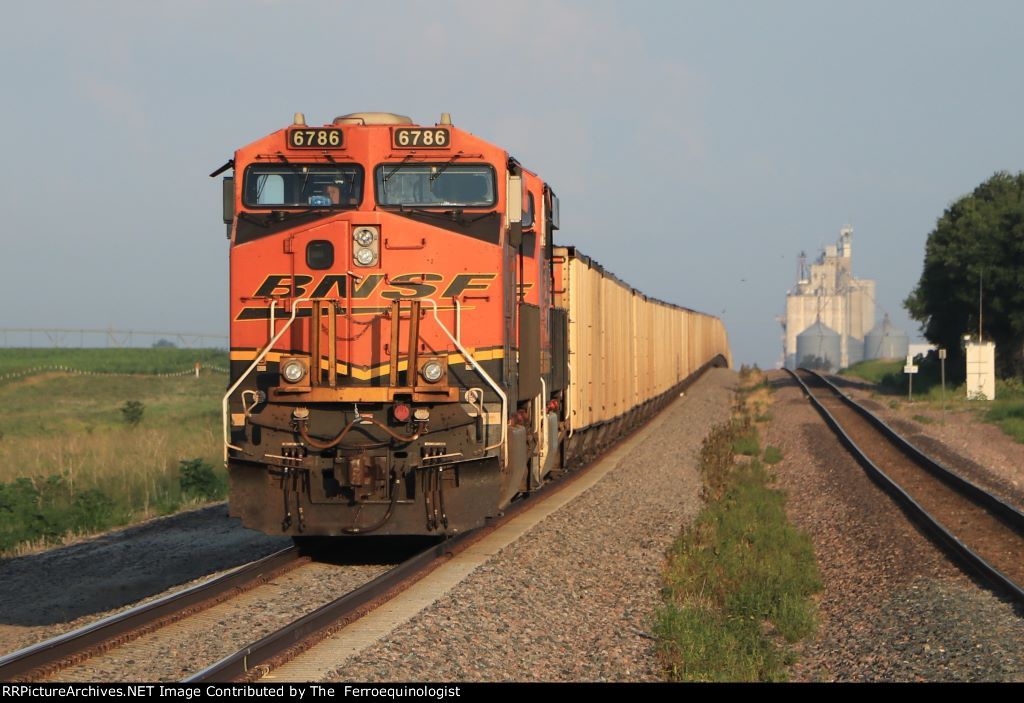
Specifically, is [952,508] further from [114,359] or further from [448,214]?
[114,359]

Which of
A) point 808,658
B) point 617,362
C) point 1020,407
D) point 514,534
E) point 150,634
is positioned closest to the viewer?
point 150,634

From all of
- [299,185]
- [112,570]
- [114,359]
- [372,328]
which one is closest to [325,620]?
[372,328]

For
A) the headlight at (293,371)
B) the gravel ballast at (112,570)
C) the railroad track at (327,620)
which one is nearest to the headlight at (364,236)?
the headlight at (293,371)

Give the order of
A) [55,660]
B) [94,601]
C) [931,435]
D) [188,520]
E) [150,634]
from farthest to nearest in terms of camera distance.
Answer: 1. [931,435]
2. [188,520]
3. [94,601]
4. [150,634]
5. [55,660]

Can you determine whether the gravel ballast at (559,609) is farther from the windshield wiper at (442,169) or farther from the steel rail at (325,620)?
the windshield wiper at (442,169)

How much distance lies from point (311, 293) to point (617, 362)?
1239 cm

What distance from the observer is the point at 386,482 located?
9914 millimetres

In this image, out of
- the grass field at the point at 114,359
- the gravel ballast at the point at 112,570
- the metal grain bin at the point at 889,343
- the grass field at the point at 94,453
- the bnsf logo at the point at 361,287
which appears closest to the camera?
the gravel ballast at the point at 112,570

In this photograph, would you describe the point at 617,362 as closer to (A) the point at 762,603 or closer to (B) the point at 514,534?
(B) the point at 514,534

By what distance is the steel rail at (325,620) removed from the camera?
6.76 meters

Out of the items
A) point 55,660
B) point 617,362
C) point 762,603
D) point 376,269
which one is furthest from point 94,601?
point 617,362

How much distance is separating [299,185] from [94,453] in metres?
14.6

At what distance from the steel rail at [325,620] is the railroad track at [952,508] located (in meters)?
5.21

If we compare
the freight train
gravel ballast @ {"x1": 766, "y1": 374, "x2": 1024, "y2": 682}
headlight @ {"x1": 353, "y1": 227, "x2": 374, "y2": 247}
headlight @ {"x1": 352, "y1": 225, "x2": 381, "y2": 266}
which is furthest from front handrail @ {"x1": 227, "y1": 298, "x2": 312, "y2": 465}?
gravel ballast @ {"x1": 766, "y1": 374, "x2": 1024, "y2": 682}
